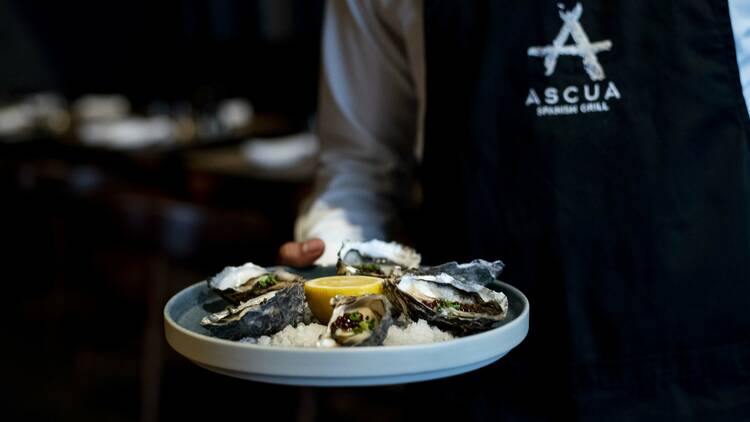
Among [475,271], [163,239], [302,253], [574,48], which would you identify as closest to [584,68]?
[574,48]

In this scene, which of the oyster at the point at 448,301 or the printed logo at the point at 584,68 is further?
the printed logo at the point at 584,68

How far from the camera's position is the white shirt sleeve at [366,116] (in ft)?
4.25

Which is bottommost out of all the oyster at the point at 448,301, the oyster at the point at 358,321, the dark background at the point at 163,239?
the dark background at the point at 163,239

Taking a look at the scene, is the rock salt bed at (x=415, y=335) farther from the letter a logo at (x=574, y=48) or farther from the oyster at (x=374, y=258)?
the letter a logo at (x=574, y=48)

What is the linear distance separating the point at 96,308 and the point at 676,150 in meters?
3.14

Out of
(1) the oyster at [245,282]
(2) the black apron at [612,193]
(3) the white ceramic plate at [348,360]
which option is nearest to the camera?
(3) the white ceramic plate at [348,360]

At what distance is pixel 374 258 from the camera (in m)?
1.02

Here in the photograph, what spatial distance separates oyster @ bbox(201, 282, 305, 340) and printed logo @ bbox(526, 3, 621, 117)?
0.45m

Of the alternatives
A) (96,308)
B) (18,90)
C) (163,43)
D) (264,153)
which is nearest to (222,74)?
(163,43)

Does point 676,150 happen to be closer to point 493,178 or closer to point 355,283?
point 493,178

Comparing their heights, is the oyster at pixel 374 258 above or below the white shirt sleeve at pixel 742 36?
below

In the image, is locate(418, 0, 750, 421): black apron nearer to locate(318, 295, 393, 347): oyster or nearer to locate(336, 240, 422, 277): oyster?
locate(336, 240, 422, 277): oyster

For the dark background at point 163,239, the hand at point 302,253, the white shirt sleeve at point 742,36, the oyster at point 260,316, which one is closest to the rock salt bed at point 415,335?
the oyster at point 260,316

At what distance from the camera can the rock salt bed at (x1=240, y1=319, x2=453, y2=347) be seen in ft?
2.57
